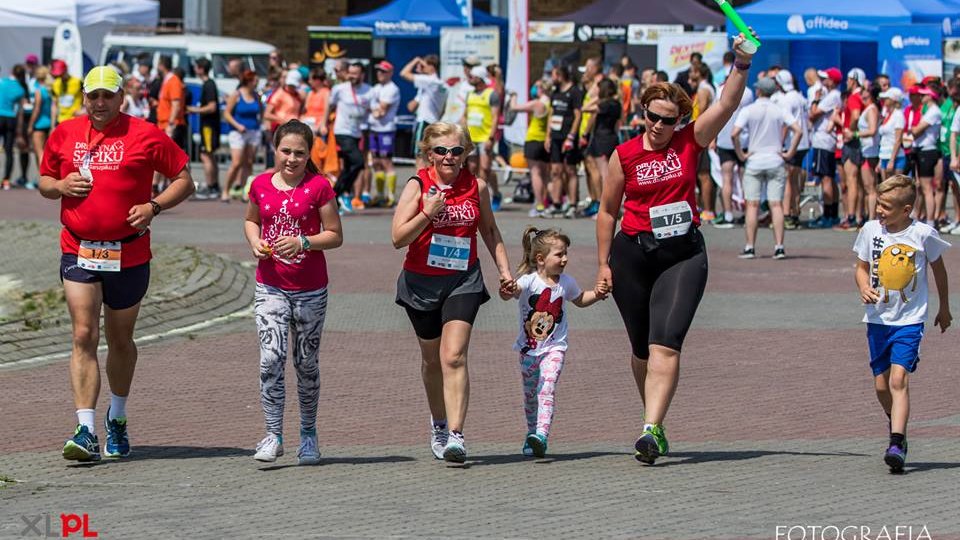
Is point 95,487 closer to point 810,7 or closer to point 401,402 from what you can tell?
point 401,402

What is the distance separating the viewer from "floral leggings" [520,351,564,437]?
8.36 meters

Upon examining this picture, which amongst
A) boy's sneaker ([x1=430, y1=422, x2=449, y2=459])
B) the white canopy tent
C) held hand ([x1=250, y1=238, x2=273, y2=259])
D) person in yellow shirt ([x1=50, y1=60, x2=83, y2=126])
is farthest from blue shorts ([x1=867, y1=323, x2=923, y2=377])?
the white canopy tent

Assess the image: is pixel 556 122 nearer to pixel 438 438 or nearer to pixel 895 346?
pixel 438 438

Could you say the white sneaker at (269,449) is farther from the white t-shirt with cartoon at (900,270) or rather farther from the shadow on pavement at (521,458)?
the white t-shirt with cartoon at (900,270)

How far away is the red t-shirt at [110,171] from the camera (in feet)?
27.0

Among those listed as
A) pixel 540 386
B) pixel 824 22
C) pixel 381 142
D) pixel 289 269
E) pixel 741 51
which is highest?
pixel 824 22

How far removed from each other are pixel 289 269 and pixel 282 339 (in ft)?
1.04

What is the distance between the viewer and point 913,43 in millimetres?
24953

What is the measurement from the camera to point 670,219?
826 centimetres

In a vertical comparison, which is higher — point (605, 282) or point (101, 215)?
point (101, 215)

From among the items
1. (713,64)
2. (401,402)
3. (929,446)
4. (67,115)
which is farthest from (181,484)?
(713,64)

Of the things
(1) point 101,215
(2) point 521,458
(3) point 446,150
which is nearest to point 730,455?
(2) point 521,458

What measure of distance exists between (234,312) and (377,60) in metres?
20.7

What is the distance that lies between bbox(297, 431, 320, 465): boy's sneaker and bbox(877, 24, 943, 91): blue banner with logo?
18.0m
